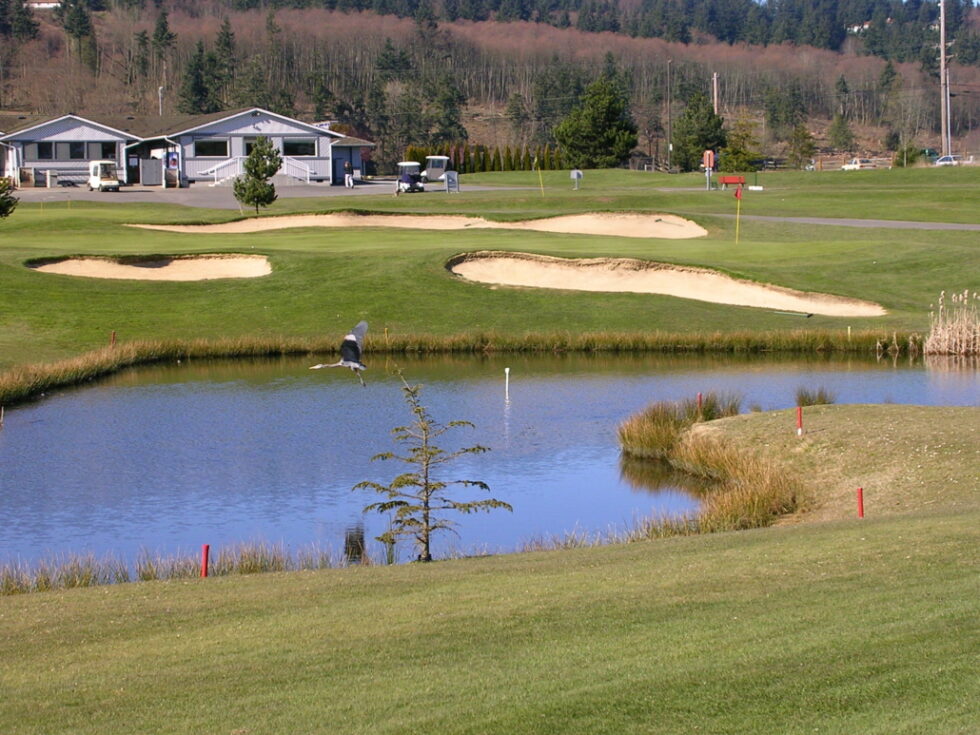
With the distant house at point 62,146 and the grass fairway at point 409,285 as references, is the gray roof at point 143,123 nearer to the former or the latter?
the distant house at point 62,146

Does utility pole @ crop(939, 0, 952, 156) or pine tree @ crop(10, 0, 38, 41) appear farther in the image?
pine tree @ crop(10, 0, 38, 41)

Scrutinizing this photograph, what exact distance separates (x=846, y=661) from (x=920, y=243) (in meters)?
41.0

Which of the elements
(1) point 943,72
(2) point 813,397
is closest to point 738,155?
(1) point 943,72

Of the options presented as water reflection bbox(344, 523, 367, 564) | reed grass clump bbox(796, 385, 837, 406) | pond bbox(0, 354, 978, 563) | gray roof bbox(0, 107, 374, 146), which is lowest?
water reflection bbox(344, 523, 367, 564)

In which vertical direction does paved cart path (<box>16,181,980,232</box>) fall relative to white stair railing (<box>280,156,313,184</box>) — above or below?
below

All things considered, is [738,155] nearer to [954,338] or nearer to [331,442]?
[954,338]

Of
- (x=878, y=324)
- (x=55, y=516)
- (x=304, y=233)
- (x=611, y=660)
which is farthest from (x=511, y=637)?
(x=304, y=233)

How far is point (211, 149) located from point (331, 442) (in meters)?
72.2

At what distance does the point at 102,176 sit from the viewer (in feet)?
297

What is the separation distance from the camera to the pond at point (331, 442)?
768 inches

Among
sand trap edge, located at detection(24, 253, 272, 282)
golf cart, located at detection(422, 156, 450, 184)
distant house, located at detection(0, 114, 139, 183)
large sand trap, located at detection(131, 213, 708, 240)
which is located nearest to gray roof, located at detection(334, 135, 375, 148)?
golf cart, located at detection(422, 156, 450, 184)

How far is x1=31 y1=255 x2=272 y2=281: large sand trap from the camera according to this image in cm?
4388

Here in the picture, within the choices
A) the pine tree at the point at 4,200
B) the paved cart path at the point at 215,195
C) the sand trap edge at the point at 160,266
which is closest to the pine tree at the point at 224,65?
the paved cart path at the point at 215,195

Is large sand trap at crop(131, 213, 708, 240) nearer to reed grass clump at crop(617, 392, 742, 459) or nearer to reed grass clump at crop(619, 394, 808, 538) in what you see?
reed grass clump at crop(617, 392, 742, 459)
